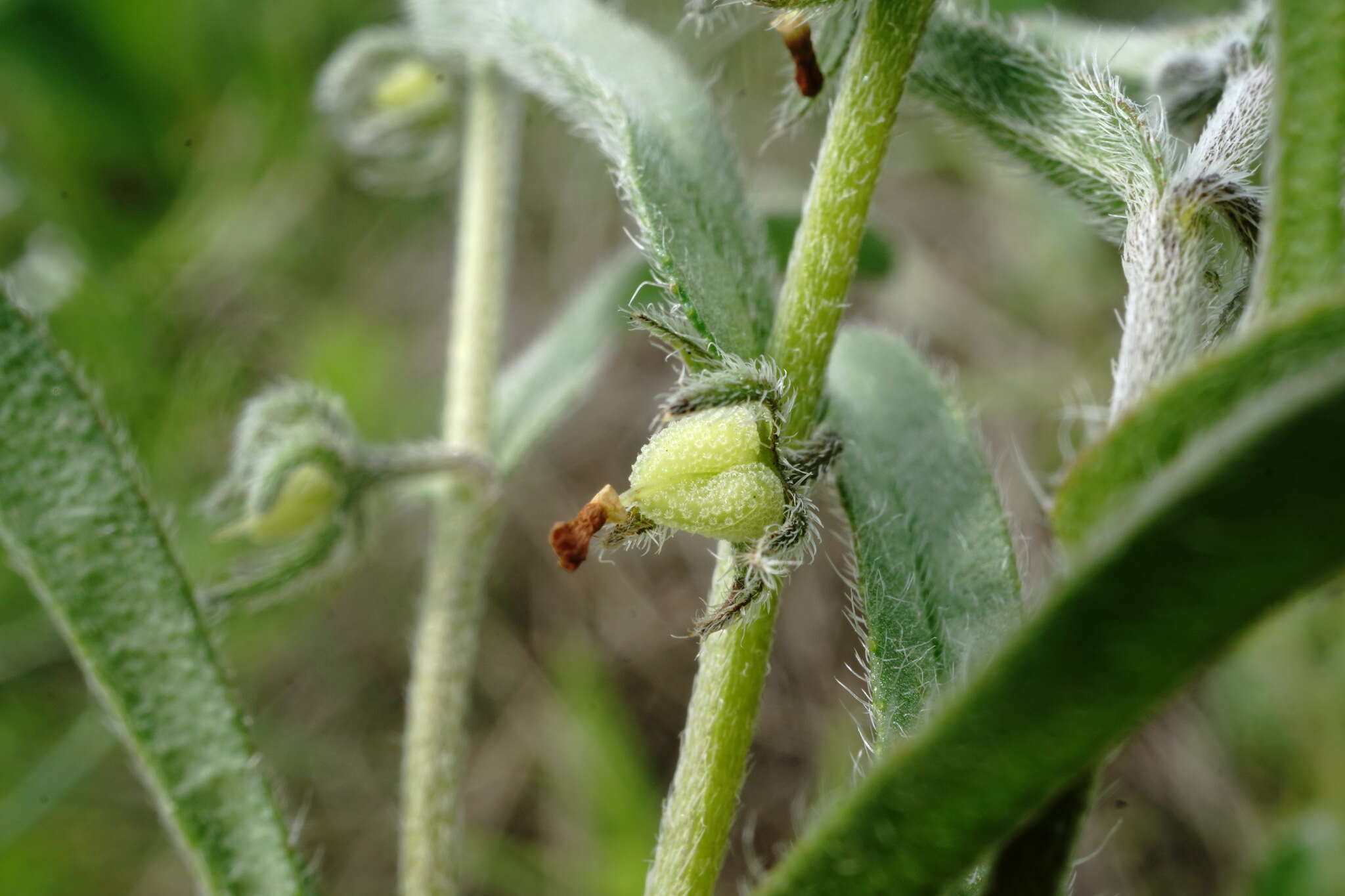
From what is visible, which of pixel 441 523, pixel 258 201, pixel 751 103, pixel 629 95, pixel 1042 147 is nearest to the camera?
pixel 1042 147

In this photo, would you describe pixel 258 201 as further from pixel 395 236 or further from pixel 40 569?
pixel 40 569

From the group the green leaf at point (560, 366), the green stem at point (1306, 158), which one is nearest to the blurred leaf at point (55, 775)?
the green leaf at point (560, 366)

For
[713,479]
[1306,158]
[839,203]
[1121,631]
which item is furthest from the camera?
[839,203]

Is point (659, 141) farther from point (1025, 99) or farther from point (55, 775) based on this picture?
point (55, 775)

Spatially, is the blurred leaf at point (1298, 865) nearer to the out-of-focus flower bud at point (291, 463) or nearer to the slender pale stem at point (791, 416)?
the slender pale stem at point (791, 416)

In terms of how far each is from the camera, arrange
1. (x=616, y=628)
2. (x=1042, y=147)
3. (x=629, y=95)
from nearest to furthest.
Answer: (x=1042, y=147) < (x=629, y=95) < (x=616, y=628)

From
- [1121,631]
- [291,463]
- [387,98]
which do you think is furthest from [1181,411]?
[387,98]

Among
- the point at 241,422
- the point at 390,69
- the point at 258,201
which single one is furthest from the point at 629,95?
the point at 258,201
